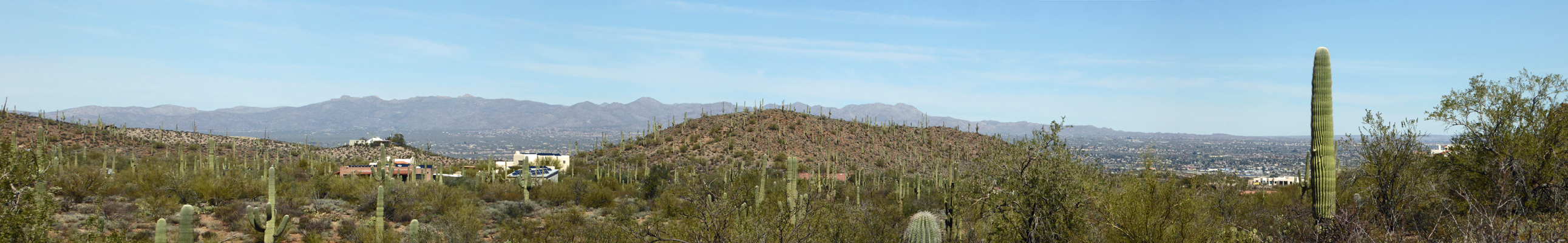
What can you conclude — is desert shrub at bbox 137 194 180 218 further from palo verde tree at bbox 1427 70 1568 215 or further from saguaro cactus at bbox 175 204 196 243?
palo verde tree at bbox 1427 70 1568 215

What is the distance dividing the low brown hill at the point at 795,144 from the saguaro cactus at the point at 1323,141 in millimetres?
29685

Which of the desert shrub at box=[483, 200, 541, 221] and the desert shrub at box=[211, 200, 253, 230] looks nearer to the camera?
the desert shrub at box=[211, 200, 253, 230]

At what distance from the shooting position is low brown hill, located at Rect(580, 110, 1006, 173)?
1928 inches

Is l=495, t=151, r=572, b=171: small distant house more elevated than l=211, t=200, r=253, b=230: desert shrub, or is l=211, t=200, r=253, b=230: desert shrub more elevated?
l=211, t=200, r=253, b=230: desert shrub

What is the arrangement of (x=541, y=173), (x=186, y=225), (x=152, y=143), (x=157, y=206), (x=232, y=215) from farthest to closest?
(x=152, y=143) < (x=541, y=173) < (x=157, y=206) < (x=232, y=215) < (x=186, y=225)

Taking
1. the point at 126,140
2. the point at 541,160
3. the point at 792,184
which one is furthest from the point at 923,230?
the point at 126,140

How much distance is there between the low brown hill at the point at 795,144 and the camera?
4897 cm

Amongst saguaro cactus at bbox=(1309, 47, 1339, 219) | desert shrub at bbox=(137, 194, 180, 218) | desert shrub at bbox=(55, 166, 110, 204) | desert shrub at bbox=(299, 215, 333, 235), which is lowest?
desert shrub at bbox=(299, 215, 333, 235)

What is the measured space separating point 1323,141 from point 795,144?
42.1 meters

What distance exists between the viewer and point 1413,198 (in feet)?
48.6

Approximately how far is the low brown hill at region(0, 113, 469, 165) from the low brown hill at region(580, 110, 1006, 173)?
13.5 m

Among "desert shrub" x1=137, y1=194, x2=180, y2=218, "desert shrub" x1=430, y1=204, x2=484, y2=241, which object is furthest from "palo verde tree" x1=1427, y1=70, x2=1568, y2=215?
"desert shrub" x1=137, y1=194, x2=180, y2=218

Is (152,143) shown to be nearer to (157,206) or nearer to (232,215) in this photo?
(157,206)

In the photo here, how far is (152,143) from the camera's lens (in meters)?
46.4
